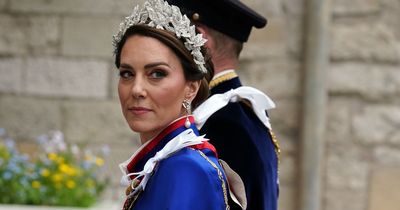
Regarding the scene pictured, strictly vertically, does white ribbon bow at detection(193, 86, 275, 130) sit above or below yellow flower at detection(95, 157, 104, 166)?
above

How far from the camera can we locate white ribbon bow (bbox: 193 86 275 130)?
304cm

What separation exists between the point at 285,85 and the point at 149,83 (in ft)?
11.1

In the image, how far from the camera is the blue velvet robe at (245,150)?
3.09 meters

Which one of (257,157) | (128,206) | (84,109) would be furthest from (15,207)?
(128,206)

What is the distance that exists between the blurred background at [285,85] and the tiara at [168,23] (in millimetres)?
3166

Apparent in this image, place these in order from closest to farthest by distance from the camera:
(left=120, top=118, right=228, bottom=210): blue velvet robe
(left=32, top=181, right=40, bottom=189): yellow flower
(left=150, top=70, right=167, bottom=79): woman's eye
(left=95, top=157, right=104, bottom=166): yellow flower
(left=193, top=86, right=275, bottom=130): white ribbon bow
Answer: (left=120, top=118, right=228, bottom=210): blue velvet robe
(left=150, top=70, right=167, bottom=79): woman's eye
(left=193, top=86, right=275, bottom=130): white ribbon bow
(left=32, top=181, right=40, bottom=189): yellow flower
(left=95, top=157, right=104, bottom=166): yellow flower

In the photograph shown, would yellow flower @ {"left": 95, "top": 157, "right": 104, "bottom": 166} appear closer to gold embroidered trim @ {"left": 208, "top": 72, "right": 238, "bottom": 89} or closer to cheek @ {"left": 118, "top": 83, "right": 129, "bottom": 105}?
gold embroidered trim @ {"left": 208, "top": 72, "right": 238, "bottom": 89}

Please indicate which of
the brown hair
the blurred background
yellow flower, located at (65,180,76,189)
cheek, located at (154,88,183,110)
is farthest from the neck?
the blurred background

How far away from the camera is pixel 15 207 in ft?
15.4

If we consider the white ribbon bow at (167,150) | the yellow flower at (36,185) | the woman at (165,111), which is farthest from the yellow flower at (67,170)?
the white ribbon bow at (167,150)

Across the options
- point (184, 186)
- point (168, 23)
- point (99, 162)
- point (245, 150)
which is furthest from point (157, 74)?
point (99, 162)

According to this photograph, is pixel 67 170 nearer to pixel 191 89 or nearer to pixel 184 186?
pixel 191 89

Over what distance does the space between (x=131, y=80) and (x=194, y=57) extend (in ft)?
0.55

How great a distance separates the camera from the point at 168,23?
2.42 metres
